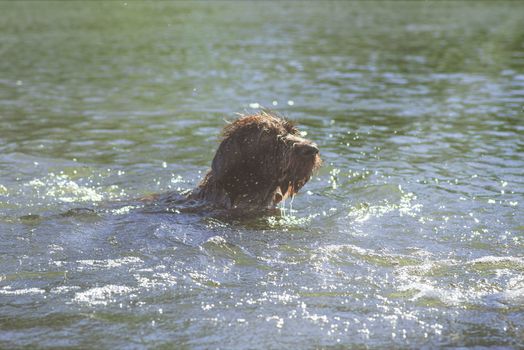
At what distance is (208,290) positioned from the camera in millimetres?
6238

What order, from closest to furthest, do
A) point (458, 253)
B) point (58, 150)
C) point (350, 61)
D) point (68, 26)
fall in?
point (458, 253), point (58, 150), point (350, 61), point (68, 26)

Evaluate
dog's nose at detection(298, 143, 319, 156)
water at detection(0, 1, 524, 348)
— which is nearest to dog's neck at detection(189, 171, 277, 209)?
water at detection(0, 1, 524, 348)

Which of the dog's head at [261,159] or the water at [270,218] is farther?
the dog's head at [261,159]

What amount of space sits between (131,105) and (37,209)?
25.9 feet

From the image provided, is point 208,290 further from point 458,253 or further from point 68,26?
point 68,26

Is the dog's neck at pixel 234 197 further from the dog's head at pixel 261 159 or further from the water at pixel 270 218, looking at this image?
the water at pixel 270 218

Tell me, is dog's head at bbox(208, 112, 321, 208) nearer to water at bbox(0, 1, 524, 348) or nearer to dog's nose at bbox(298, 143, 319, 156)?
dog's nose at bbox(298, 143, 319, 156)

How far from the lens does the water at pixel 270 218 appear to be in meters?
5.62

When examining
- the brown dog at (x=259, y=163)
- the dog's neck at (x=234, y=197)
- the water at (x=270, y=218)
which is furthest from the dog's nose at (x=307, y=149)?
the water at (x=270, y=218)

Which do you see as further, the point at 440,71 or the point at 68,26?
the point at 68,26

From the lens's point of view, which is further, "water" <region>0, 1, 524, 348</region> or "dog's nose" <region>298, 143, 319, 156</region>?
"dog's nose" <region>298, 143, 319, 156</region>

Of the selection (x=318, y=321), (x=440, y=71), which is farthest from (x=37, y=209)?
(x=440, y=71)

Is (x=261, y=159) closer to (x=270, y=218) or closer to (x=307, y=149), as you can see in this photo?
(x=307, y=149)

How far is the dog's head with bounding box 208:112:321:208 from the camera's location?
828 centimetres
